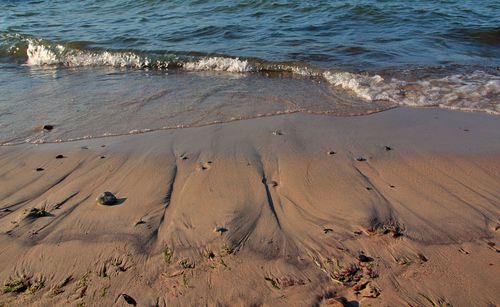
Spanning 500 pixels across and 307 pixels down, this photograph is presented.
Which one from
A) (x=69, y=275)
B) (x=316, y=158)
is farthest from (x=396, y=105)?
(x=69, y=275)

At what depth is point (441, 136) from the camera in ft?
13.8

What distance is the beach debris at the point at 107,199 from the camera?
10.1 ft

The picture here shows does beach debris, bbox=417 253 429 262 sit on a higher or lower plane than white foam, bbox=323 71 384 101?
lower

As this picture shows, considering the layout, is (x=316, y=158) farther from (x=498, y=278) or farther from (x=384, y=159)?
(x=498, y=278)

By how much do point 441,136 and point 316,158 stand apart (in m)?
1.45

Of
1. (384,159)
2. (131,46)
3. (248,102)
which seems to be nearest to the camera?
(384,159)

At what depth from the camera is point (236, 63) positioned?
733 centimetres

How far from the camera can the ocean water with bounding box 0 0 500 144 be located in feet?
17.1

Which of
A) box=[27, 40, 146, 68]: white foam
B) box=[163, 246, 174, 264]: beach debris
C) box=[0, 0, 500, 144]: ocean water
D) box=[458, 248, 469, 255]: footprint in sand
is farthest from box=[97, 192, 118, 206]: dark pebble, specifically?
box=[27, 40, 146, 68]: white foam

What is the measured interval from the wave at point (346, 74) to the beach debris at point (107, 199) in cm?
368

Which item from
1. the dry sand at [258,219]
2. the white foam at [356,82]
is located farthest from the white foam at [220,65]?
the dry sand at [258,219]

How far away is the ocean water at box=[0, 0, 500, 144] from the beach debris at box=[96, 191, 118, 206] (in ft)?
5.26

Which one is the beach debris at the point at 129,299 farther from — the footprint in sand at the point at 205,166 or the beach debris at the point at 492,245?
the beach debris at the point at 492,245

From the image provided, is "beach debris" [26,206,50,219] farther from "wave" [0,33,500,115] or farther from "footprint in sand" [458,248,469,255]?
"wave" [0,33,500,115]
